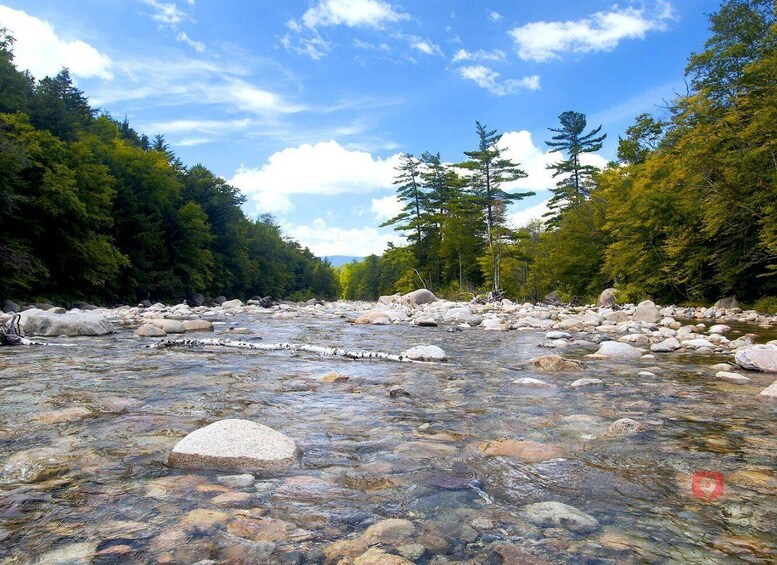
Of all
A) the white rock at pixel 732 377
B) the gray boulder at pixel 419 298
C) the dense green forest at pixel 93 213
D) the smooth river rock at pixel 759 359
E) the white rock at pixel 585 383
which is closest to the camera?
the white rock at pixel 585 383

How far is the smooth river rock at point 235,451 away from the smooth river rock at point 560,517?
4.09 ft

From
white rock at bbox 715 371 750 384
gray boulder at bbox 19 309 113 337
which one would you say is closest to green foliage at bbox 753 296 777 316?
white rock at bbox 715 371 750 384

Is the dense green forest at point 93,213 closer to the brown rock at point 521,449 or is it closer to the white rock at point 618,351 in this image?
the white rock at point 618,351

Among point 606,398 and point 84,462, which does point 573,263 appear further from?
point 84,462

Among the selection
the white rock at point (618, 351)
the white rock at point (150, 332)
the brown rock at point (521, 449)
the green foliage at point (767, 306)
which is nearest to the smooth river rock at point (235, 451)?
the brown rock at point (521, 449)

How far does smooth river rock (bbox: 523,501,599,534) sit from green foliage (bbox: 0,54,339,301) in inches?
874

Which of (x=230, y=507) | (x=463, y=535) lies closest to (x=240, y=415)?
(x=230, y=507)

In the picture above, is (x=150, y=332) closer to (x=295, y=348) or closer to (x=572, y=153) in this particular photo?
(x=295, y=348)

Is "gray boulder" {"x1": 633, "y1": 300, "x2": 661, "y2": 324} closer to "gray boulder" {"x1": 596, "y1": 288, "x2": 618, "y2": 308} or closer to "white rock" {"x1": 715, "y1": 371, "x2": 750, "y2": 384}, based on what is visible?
"white rock" {"x1": 715, "y1": 371, "x2": 750, "y2": 384}

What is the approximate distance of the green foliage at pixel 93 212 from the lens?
834 inches

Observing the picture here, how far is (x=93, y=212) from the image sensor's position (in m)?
25.3

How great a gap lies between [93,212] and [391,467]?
91.7 feet

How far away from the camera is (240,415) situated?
3.66 m

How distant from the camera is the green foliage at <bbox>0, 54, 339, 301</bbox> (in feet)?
69.5
